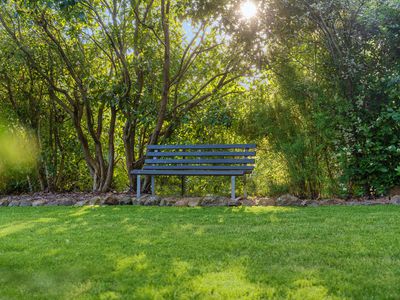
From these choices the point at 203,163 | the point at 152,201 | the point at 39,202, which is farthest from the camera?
the point at 39,202

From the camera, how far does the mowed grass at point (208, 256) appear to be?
2596mm

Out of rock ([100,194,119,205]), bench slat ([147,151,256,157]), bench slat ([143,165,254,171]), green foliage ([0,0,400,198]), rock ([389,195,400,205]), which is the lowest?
rock ([100,194,119,205])

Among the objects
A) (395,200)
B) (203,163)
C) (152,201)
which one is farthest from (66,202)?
(395,200)

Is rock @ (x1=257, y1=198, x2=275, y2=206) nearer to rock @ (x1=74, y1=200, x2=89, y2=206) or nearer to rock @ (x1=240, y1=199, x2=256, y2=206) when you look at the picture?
rock @ (x1=240, y1=199, x2=256, y2=206)

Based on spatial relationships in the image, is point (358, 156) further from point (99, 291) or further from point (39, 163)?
point (39, 163)

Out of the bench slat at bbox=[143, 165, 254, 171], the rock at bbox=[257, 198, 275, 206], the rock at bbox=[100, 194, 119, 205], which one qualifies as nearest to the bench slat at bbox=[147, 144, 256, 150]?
the bench slat at bbox=[143, 165, 254, 171]

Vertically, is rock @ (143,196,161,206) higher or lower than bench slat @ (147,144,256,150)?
lower

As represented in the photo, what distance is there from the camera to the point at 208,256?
11.0 feet

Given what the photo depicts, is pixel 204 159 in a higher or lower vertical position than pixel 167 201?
higher

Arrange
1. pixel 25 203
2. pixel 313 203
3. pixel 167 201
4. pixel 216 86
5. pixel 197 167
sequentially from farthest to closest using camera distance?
pixel 216 86 < pixel 25 203 < pixel 197 167 < pixel 167 201 < pixel 313 203

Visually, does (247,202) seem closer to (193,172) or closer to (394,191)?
(193,172)

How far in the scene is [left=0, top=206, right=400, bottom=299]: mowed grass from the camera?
260 centimetres

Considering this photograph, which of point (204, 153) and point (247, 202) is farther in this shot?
point (204, 153)

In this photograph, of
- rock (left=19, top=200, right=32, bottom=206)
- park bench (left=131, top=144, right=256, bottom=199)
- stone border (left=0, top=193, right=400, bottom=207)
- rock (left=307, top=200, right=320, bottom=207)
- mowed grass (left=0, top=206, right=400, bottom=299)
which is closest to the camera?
mowed grass (left=0, top=206, right=400, bottom=299)
